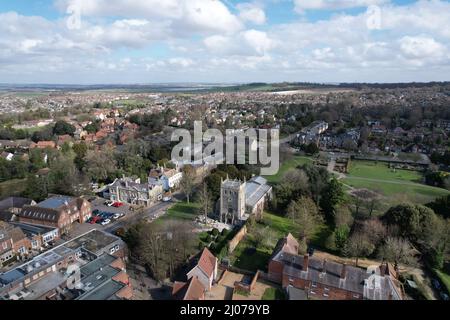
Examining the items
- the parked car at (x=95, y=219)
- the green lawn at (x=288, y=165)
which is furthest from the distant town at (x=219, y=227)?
the green lawn at (x=288, y=165)

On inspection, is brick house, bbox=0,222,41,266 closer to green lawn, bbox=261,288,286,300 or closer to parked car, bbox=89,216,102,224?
parked car, bbox=89,216,102,224

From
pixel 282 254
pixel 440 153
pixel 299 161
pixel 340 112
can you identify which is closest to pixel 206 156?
pixel 299 161

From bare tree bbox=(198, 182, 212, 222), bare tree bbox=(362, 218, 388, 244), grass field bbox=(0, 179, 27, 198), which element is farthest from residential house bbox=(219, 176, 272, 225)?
grass field bbox=(0, 179, 27, 198)

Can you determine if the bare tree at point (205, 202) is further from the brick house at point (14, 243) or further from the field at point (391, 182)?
the field at point (391, 182)

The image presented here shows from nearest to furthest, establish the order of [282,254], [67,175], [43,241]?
[282,254] < [43,241] < [67,175]

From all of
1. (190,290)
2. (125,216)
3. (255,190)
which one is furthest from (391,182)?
(190,290)

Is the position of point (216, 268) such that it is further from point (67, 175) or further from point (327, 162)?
point (327, 162)
